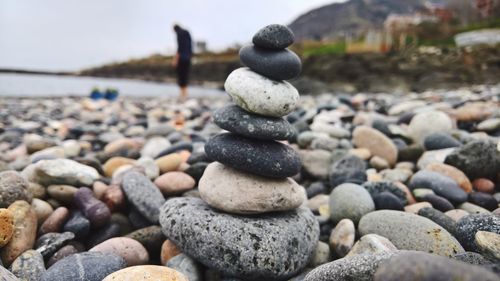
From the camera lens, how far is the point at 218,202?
8.59 feet

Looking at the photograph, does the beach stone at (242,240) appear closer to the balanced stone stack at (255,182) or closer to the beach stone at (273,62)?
the balanced stone stack at (255,182)

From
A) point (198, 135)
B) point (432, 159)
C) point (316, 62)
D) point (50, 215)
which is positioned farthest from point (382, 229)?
point (316, 62)

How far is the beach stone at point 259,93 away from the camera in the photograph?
2658 millimetres

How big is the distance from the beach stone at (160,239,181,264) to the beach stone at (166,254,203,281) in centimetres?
12

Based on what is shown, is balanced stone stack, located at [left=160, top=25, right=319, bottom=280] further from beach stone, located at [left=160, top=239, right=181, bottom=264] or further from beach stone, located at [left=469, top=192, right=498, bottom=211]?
beach stone, located at [left=469, top=192, right=498, bottom=211]

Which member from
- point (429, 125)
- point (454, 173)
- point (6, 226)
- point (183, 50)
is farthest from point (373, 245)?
point (183, 50)

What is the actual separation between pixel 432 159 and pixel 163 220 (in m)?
3.11

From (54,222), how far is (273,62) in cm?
215

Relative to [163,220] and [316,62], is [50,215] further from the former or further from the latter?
[316,62]

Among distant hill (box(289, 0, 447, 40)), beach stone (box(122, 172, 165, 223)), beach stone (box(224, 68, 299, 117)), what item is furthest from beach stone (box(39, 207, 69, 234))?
distant hill (box(289, 0, 447, 40))

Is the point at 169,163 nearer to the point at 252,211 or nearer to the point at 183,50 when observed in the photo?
the point at 252,211

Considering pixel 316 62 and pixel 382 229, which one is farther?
pixel 316 62

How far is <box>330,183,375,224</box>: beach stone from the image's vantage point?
296cm

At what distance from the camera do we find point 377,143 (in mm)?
4555
